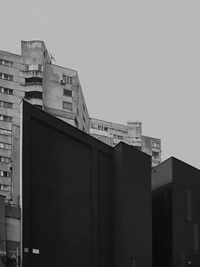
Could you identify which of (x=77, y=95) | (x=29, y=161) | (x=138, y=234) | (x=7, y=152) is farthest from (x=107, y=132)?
(x=29, y=161)

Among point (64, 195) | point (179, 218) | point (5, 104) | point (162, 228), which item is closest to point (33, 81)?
point (5, 104)

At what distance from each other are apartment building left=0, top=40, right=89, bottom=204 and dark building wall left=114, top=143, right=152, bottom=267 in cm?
4340

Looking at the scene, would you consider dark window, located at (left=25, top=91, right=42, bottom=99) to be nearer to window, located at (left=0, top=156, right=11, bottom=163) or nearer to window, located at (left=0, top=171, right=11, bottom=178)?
window, located at (left=0, top=156, right=11, bottom=163)

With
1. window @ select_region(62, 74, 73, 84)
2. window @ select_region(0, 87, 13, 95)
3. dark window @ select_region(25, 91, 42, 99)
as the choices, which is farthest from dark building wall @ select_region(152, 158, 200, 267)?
window @ select_region(62, 74, 73, 84)

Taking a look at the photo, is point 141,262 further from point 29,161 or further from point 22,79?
point 22,79

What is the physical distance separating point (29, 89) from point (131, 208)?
4949 centimetres

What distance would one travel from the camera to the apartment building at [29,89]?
9231 centimetres

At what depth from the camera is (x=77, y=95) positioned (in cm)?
9956

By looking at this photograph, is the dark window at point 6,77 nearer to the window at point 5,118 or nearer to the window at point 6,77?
the window at point 6,77

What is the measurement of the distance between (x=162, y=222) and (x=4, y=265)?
13.4 m

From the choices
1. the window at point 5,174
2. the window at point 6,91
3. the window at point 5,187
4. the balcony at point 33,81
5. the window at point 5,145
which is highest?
the balcony at point 33,81

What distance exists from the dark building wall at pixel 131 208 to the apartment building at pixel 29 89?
43.4 metres

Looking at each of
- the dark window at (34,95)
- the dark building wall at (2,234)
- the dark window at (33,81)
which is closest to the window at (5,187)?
the dark window at (34,95)

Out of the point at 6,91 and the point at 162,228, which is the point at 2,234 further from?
the point at 6,91
